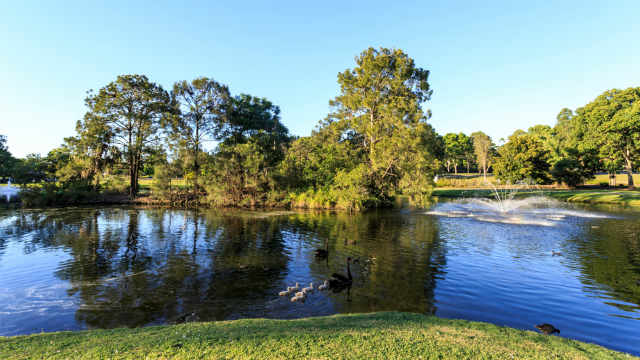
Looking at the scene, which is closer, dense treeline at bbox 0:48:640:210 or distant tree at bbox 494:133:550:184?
dense treeline at bbox 0:48:640:210

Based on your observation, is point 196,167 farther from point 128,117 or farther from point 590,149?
point 590,149

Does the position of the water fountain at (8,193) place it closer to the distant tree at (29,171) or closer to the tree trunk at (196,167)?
the distant tree at (29,171)

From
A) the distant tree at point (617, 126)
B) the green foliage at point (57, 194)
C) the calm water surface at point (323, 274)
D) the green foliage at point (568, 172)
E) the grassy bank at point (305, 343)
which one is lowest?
the calm water surface at point (323, 274)

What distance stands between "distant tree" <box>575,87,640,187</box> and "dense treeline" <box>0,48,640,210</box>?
0.23 metres

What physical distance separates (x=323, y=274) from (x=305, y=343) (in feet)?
28.8

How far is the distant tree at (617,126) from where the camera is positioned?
56281 millimetres

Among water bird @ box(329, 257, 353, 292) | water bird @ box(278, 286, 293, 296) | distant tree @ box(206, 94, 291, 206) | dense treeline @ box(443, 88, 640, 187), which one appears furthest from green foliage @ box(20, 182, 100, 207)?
dense treeline @ box(443, 88, 640, 187)

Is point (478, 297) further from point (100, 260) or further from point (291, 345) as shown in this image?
point (100, 260)

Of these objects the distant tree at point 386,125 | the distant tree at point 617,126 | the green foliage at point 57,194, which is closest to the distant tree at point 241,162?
the distant tree at point 386,125

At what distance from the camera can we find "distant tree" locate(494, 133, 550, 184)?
64.7 m

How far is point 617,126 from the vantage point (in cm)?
5709

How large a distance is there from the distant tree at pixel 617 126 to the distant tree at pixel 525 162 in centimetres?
941

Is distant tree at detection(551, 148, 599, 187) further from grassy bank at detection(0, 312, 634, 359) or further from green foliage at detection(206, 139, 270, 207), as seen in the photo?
grassy bank at detection(0, 312, 634, 359)

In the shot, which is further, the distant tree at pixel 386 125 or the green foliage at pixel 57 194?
the green foliage at pixel 57 194
